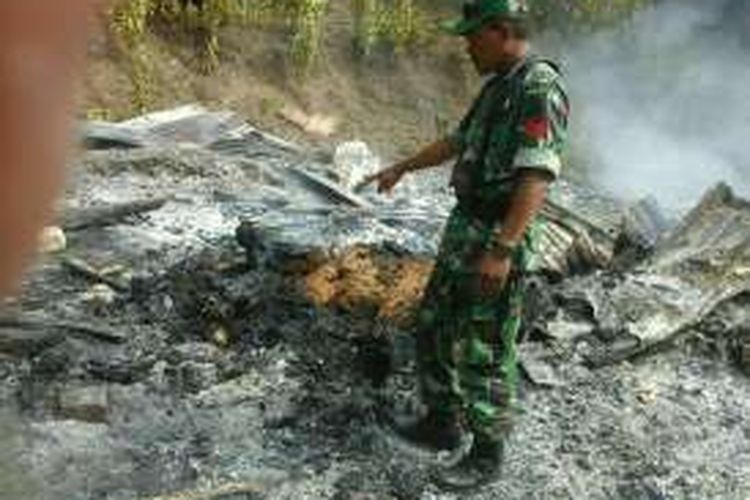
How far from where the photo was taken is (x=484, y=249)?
208 inches

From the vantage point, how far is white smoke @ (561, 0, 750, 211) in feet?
38.2

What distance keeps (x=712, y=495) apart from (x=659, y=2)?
29.6 feet

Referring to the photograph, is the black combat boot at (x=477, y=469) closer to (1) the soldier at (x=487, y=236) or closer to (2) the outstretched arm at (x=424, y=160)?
(1) the soldier at (x=487, y=236)

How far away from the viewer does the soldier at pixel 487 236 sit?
504cm

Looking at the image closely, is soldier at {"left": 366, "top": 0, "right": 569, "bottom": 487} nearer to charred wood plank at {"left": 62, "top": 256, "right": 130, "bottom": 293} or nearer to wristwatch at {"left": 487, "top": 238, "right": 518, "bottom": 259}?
wristwatch at {"left": 487, "top": 238, "right": 518, "bottom": 259}

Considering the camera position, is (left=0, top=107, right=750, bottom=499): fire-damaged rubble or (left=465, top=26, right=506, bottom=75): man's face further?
(left=0, top=107, right=750, bottom=499): fire-damaged rubble

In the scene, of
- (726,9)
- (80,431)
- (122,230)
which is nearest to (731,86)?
(726,9)

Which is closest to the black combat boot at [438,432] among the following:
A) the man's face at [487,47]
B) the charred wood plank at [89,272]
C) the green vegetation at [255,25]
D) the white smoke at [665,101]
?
the man's face at [487,47]

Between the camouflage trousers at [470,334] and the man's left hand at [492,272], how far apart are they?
108mm

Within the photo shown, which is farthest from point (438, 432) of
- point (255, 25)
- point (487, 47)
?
point (255, 25)

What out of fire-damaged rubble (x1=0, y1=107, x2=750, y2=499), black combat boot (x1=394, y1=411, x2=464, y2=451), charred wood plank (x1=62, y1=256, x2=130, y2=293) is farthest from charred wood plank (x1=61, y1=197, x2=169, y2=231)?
black combat boot (x1=394, y1=411, x2=464, y2=451)

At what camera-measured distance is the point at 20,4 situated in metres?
0.95

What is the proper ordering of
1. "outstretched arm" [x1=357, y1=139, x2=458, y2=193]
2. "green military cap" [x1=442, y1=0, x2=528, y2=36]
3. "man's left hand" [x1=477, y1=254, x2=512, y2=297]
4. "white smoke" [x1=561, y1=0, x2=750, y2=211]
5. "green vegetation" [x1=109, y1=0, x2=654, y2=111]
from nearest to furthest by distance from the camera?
"green military cap" [x1=442, y1=0, x2=528, y2=36] → "man's left hand" [x1=477, y1=254, x2=512, y2=297] → "outstretched arm" [x1=357, y1=139, x2=458, y2=193] → "green vegetation" [x1=109, y1=0, x2=654, y2=111] → "white smoke" [x1=561, y1=0, x2=750, y2=211]

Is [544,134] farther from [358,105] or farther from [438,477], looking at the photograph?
[358,105]
